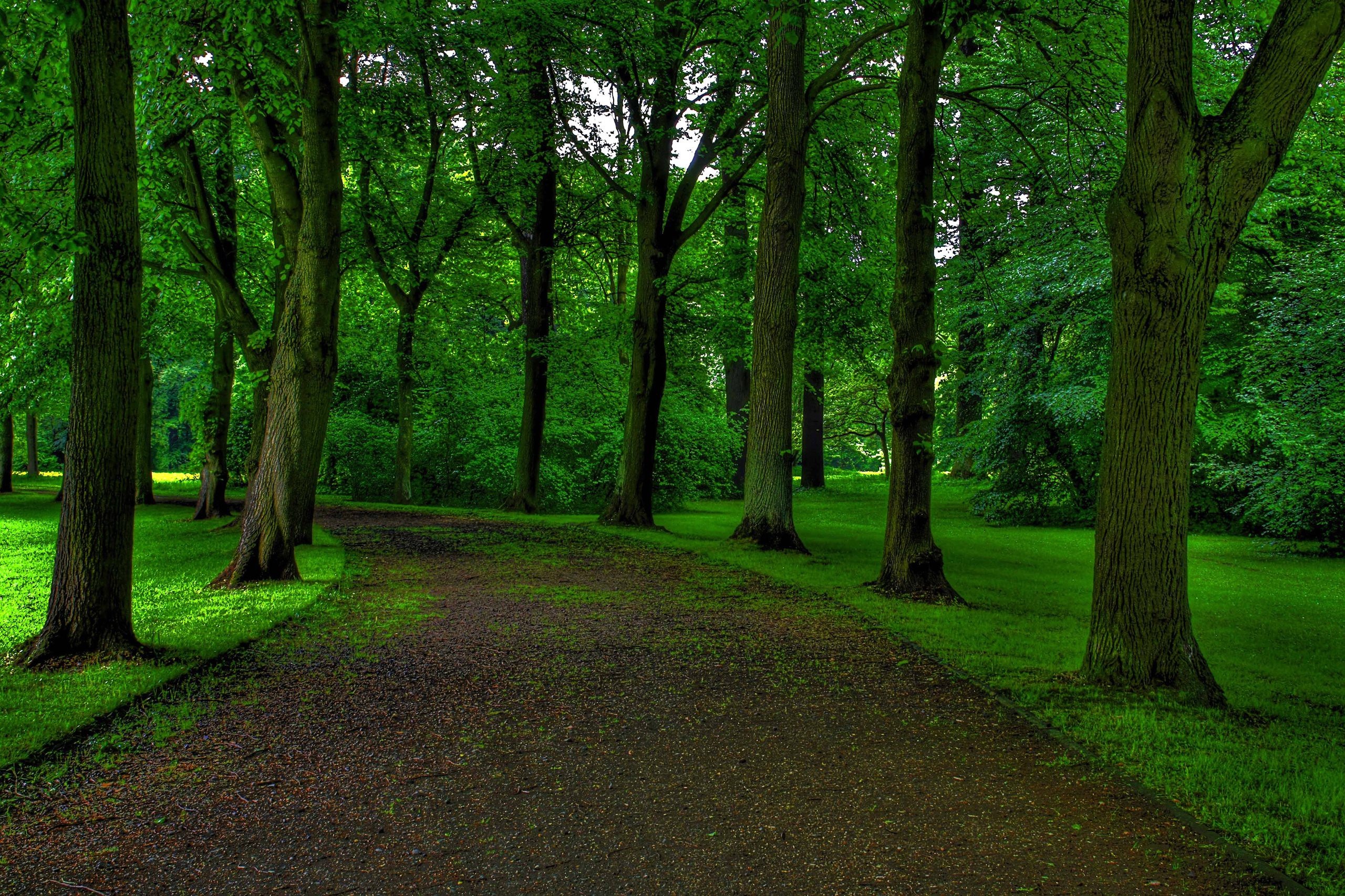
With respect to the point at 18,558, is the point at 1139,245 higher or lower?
higher

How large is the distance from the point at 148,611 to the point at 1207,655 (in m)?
9.80

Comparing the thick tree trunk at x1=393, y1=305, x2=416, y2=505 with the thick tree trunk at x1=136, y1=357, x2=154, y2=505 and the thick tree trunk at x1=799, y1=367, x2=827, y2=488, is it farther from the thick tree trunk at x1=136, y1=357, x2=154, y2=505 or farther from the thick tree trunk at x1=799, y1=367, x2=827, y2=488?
the thick tree trunk at x1=799, y1=367, x2=827, y2=488

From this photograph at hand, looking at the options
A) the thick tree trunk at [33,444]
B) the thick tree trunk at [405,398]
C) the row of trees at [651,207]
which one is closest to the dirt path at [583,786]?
the row of trees at [651,207]

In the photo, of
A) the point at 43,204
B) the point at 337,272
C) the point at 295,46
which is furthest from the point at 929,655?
the point at 43,204

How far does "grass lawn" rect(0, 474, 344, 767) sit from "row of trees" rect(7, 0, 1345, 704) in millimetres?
544

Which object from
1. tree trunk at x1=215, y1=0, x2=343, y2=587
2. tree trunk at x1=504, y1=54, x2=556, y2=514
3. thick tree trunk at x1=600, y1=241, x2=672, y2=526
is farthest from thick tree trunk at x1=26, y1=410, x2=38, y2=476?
tree trunk at x1=215, y1=0, x2=343, y2=587

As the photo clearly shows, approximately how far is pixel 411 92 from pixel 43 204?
5376 mm

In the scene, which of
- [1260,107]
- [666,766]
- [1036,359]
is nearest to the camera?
[666,766]

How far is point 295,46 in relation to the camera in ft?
34.2

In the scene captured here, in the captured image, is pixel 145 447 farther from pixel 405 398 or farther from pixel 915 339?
pixel 915 339

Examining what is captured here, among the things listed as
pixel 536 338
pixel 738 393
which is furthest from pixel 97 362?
pixel 738 393

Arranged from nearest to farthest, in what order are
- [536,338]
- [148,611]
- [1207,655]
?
[1207,655] → [148,611] → [536,338]

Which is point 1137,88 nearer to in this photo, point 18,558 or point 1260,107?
point 1260,107

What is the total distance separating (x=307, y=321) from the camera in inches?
395
